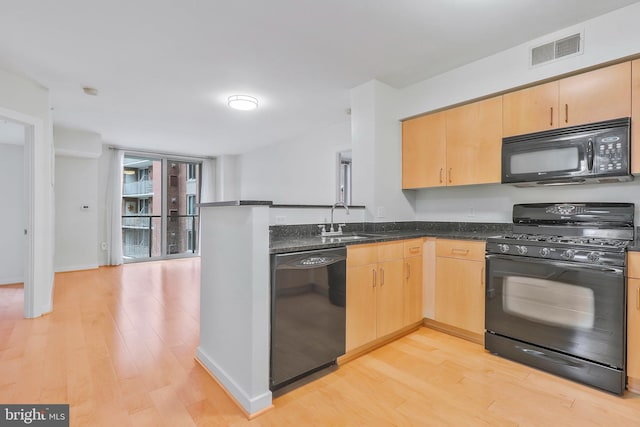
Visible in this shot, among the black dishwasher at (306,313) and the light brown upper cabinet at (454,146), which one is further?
the light brown upper cabinet at (454,146)

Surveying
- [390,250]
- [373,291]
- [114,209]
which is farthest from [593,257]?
[114,209]

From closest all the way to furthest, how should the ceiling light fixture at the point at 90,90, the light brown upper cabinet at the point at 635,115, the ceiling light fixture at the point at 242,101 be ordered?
the light brown upper cabinet at the point at 635,115
the ceiling light fixture at the point at 90,90
the ceiling light fixture at the point at 242,101

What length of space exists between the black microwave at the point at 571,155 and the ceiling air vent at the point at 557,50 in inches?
22.1

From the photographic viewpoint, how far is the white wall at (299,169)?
5004mm

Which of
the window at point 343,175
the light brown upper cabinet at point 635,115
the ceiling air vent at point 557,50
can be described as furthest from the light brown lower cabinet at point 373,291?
the window at point 343,175

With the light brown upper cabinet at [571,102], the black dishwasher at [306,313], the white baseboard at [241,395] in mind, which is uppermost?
the light brown upper cabinet at [571,102]

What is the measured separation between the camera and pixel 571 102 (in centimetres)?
233

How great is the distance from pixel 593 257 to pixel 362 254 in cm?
147

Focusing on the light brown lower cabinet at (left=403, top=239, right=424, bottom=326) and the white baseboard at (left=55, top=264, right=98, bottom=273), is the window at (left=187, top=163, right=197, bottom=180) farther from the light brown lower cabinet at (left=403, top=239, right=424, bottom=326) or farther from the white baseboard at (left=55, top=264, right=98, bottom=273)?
the light brown lower cabinet at (left=403, top=239, right=424, bottom=326)

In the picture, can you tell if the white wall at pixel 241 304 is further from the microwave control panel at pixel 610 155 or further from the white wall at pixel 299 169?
the white wall at pixel 299 169

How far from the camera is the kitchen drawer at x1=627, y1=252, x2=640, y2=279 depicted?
1.86 metres

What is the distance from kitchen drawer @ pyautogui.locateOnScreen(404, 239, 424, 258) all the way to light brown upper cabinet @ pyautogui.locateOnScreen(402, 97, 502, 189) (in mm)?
685

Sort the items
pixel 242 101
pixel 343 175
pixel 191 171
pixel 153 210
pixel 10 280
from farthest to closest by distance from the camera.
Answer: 1. pixel 191 171
2. pixel 153 210
3. pixel 343 175
4. pixel 10 280
5. pixel 242 101

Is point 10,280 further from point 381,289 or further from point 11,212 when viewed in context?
point 381,289
